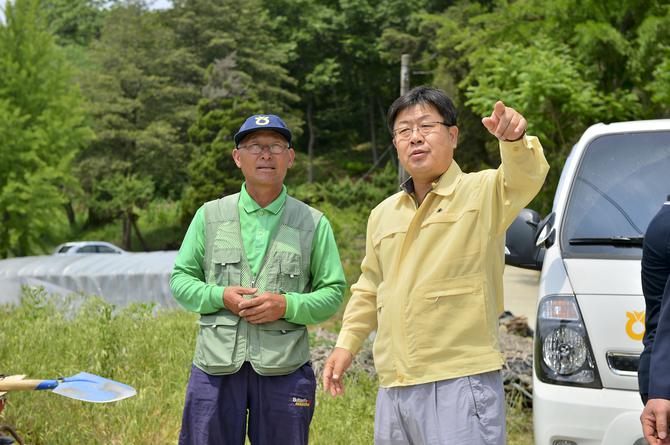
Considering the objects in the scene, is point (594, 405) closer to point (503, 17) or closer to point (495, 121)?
point (495, 121)

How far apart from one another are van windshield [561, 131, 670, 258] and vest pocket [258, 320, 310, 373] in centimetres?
128

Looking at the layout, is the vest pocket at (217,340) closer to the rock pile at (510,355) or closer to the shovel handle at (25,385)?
the shovel handle at (25,385)

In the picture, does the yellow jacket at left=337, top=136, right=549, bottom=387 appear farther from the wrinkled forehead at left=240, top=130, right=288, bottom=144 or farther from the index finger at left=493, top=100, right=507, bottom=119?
the wrinkled forehead at left=240, top=130, right=288, bottom=144

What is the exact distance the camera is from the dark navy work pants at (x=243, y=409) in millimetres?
3303

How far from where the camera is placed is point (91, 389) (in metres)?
2.93

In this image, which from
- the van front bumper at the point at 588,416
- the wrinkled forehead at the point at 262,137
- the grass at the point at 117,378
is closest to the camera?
the van front bumper at the point at 588,416

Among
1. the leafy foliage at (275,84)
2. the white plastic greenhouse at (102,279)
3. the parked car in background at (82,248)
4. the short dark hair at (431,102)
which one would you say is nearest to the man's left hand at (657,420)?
the short dark hair at (431,102)

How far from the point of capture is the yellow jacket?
2.81m

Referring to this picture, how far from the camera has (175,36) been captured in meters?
43.8

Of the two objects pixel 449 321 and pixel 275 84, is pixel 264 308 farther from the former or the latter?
pixel 275 84

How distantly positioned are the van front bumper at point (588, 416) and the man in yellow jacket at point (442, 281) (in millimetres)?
794

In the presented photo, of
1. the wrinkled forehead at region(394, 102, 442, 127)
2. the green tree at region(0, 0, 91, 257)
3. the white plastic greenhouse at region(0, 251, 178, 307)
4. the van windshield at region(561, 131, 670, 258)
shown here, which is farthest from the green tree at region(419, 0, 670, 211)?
the green tree at region(0, 0, 91, 257)

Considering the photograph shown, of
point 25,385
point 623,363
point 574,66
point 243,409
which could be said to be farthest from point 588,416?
point 574,66

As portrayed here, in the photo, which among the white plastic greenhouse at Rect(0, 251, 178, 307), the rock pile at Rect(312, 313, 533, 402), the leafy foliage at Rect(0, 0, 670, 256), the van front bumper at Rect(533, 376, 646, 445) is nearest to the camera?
the van front bumper at Rect(533, 376, 646, 445)
